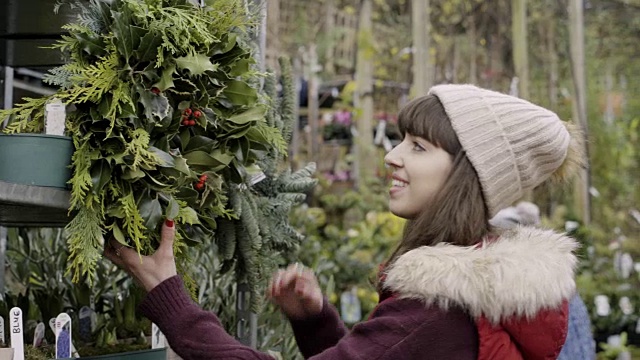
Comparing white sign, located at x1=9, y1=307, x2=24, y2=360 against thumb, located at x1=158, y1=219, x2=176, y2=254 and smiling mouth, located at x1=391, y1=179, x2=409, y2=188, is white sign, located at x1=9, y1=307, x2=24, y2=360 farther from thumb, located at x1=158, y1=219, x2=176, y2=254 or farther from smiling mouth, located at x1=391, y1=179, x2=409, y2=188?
smiling mouth, located at x1=391, y1=179, x2=409, y2=188

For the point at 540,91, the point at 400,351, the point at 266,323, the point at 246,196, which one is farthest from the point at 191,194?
the point at 540,91

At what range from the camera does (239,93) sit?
1744 mm

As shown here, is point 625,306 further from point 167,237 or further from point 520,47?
point 167,237

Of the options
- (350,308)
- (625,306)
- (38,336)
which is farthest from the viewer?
(625,306)

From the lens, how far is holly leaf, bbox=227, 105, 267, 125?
174 centimetres

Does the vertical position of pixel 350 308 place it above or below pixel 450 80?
below

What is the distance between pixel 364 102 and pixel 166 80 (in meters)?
5.23

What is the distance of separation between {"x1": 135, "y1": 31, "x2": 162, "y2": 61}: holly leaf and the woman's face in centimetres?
43

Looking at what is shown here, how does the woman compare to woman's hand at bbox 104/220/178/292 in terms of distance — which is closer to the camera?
the woman

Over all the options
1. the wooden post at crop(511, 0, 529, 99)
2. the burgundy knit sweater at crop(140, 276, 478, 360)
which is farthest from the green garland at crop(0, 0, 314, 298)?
the wooden post at crop(511, 0, 529, 99)

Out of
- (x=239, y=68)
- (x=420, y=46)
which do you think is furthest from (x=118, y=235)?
(x=420, y=46)

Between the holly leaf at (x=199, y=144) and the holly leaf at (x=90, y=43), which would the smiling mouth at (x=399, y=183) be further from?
the holly leaf at (x=90, y=43)

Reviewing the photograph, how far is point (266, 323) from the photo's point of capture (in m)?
2.80

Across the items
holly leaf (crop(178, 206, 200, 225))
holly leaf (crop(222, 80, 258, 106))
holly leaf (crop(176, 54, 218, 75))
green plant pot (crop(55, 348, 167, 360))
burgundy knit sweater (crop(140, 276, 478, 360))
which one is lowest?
green plant pot (crop(55, 348, 167, 360))
